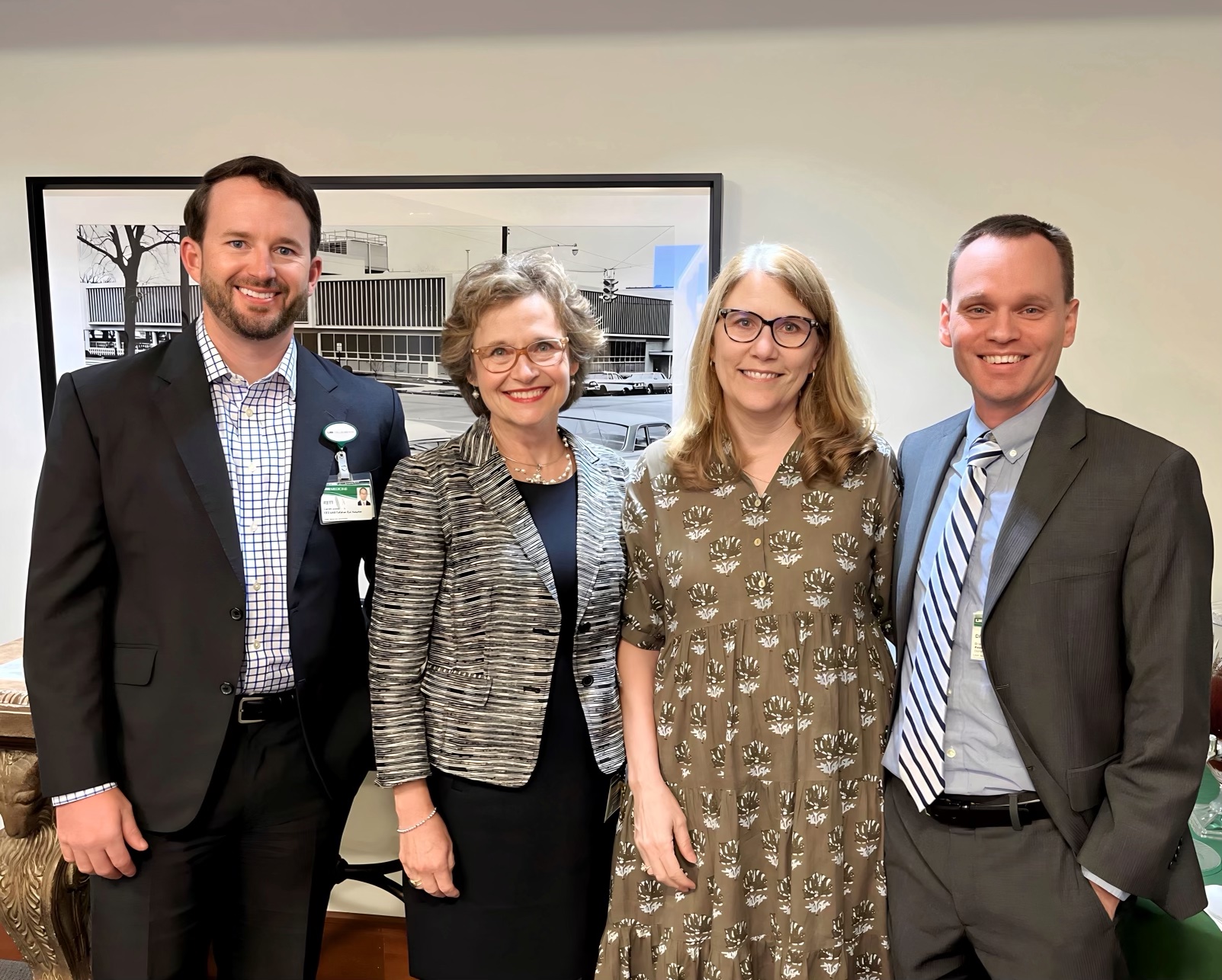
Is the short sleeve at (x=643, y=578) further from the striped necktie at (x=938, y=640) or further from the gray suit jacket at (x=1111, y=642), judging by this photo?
the gray suit jacket at (x=1111, y=642)

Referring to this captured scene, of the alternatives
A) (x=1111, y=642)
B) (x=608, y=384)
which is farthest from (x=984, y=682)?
(x=608, y=384)

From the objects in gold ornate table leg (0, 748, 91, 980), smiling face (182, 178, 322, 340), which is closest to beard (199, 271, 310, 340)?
smiling face (182, 178, 322, 340)

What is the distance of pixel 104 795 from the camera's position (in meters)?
1.60

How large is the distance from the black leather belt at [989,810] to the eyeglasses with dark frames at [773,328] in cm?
84

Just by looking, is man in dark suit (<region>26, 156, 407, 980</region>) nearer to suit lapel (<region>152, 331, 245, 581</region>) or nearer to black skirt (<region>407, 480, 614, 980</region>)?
suit lapel (<region>152, 331, 245, 581</region>)

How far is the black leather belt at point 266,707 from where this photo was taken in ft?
5.42

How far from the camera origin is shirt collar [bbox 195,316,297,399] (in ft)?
5.59

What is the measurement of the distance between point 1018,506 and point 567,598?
80cm

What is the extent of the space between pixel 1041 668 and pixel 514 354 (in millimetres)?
1050

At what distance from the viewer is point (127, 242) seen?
2703mm

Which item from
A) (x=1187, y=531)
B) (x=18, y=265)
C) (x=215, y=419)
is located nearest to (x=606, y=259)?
(x=215, y=419)

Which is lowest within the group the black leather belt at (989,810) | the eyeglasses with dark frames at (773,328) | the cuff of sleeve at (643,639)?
the black leather belt at (989,810)

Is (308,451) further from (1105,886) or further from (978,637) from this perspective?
(1105,886)

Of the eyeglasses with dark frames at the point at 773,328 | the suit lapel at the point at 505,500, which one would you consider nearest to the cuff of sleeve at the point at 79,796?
the suit lapel at the point at 505,500
